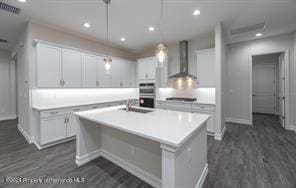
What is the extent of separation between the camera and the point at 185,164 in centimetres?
142

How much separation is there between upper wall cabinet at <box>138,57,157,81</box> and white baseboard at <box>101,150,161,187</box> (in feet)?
10.9

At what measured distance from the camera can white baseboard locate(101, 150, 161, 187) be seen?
189 centimetres

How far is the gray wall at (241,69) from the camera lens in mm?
4422

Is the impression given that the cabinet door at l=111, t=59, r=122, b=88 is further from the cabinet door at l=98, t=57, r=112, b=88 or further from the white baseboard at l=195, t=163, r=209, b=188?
the white baseboard at l=195, t=163, r=209, b=188

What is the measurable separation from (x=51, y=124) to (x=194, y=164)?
3.32 m

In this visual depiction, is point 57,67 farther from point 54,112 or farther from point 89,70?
point 54,112

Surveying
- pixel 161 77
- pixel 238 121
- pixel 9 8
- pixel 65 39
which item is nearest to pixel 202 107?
pixel 161 77

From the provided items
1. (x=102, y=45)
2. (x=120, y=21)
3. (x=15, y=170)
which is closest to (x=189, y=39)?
(x=120, y=21)

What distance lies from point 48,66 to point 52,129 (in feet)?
5.30

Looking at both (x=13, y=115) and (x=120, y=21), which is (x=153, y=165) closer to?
(x=120, y=21)

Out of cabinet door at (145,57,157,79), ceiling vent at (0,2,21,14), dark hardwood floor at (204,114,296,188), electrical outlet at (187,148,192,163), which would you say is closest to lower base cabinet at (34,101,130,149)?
ceiling vent at (0,2,21,14)

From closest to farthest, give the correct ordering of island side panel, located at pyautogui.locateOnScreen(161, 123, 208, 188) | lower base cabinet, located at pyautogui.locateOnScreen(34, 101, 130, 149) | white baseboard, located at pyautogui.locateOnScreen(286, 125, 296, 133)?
island side panel, located at pyautogui.locateOnScreen(161, 123, 208, 188) → lower base cabinet, located at pyautogui.locateOnScreen(34, 101, 130, 149) → white baseboard, located at pyautogui.locateOnScreen(286, 125, 296, 133)

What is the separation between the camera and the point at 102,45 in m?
5.05

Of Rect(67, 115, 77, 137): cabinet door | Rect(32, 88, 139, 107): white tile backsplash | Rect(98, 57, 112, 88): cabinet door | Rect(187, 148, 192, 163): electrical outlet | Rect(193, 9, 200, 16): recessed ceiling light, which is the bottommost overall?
Rect(67, 115, 77, 137): cabinet door
